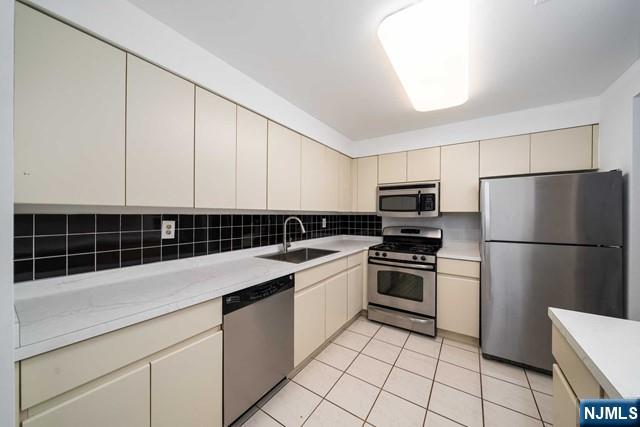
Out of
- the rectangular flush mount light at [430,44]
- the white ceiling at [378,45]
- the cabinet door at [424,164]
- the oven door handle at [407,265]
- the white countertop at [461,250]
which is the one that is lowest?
the oven door handle at [407,265]

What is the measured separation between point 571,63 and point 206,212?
272 cm

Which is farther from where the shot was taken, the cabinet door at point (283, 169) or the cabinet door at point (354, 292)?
the cabinet door at point (354, 292)

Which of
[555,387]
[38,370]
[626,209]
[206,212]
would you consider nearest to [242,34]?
[206,212]

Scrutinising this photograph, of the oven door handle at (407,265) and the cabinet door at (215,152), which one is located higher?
the cabinet door at (215,152)

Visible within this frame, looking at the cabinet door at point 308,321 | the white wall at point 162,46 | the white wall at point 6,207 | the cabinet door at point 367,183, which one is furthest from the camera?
the cabinet door at point 367,183

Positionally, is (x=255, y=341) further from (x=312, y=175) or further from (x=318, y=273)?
(x=312, y=175)

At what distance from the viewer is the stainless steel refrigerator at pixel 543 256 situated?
1561 mm

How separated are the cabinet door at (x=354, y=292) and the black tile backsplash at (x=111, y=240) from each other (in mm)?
1081

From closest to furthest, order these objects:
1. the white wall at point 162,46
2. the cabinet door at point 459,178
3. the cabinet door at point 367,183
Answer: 1. the white wall at point 162,46
2. the cabinet door at point 459,178
3. the cabinet door at point 367,183

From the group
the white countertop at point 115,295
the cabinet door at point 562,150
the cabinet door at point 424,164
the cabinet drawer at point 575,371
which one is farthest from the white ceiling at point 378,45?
the cabinet drawer at point 575,371

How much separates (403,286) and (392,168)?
1417mm

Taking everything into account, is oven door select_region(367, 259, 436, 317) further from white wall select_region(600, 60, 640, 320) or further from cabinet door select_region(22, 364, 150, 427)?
cabinet door select_region(22, 364, 150, 427)

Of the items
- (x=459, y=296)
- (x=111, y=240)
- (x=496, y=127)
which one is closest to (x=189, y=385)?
(x=111, y=240)

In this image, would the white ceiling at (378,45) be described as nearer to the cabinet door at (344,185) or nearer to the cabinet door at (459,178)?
the cabinet door at (459,178)
